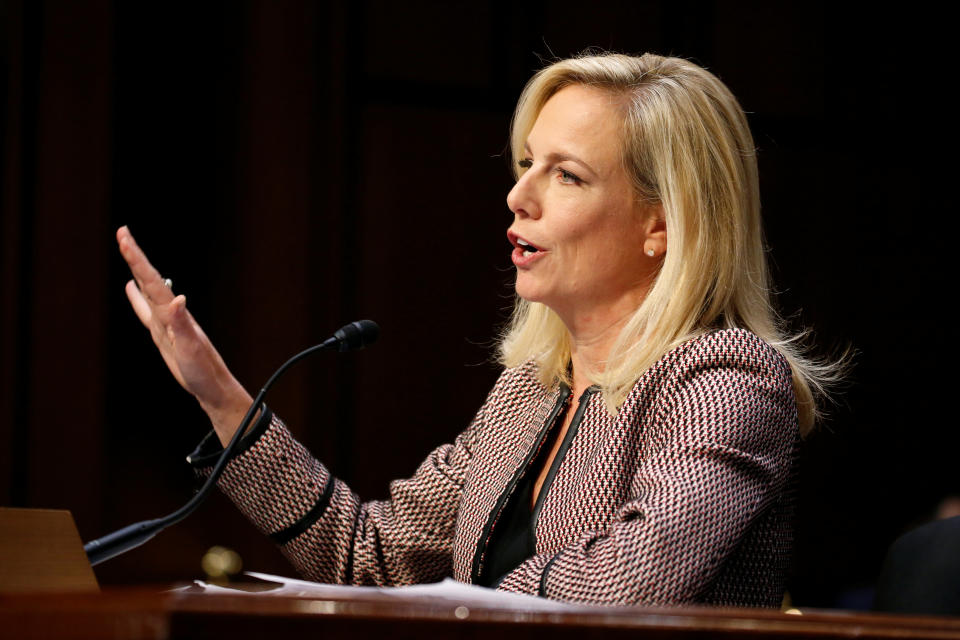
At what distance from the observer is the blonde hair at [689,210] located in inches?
60.3

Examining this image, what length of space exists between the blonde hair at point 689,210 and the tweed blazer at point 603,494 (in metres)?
0.08

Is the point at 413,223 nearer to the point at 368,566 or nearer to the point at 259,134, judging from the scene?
the point at 259,134

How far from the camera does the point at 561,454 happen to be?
157 centimetres

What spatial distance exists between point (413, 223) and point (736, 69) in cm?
104

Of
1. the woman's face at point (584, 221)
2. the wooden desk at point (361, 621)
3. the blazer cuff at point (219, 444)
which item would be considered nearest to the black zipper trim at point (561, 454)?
the woman's face at point (584, 221)

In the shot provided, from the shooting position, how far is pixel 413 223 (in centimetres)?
292

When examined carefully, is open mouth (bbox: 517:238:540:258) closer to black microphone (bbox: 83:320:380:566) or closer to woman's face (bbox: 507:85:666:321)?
woman's face (bbox: 507:85:666:321)

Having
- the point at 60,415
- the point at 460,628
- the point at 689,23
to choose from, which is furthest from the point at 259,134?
the point at 460,628

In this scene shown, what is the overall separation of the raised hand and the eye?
574mm

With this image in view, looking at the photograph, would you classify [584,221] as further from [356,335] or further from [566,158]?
[356,335]

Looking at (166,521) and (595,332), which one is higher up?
(595,332)

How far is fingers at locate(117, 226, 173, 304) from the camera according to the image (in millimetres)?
1427

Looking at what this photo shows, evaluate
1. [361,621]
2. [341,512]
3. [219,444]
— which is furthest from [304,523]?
[361,621]

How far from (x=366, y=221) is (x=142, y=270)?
4.78ft
